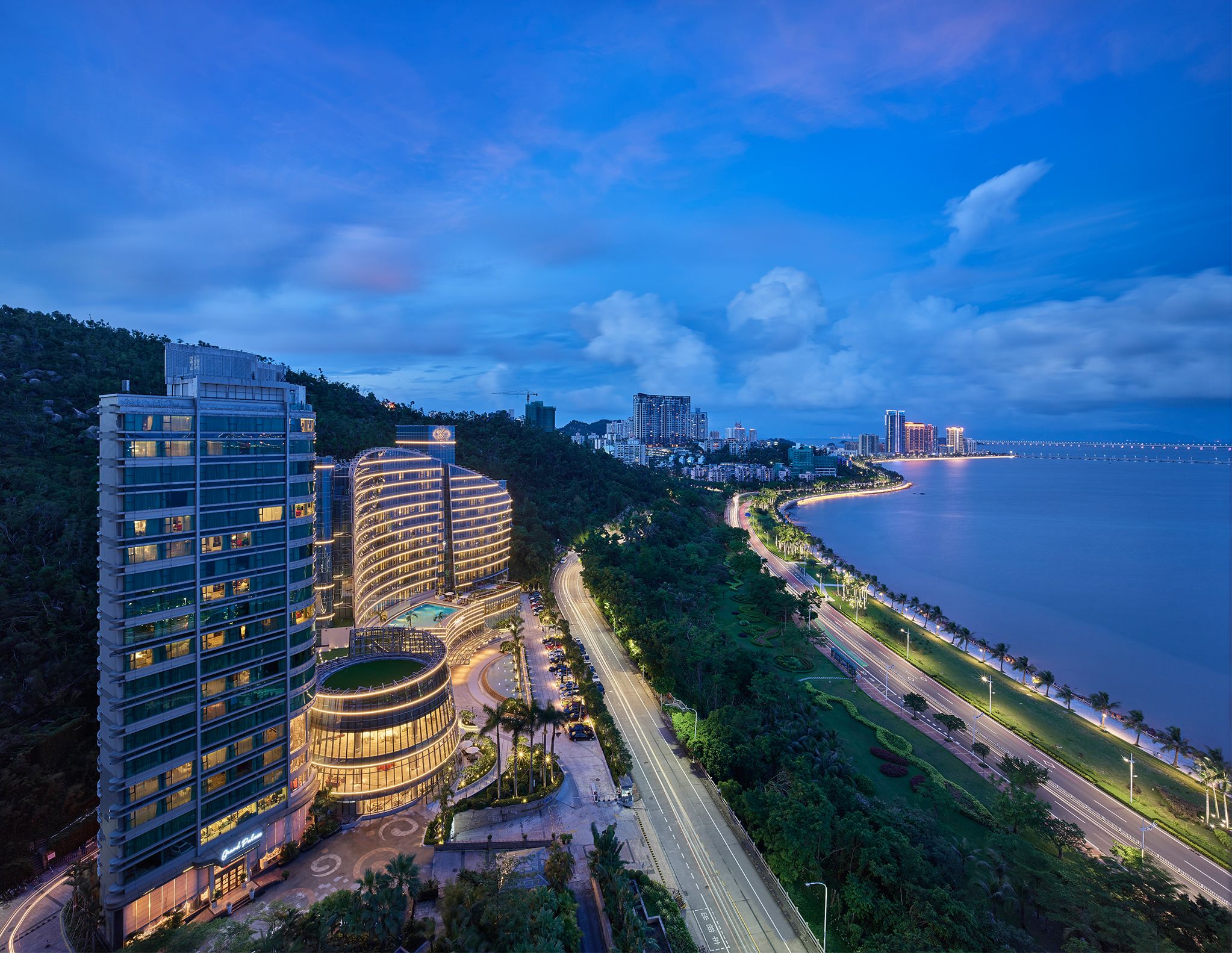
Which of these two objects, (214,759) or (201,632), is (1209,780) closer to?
(214,759)

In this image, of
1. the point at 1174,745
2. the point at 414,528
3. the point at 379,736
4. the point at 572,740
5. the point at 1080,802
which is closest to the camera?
the point at 379,736

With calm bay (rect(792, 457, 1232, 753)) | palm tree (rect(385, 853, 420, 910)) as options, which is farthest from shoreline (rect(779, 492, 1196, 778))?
palm tree (rect(385, 853, 420, 910))

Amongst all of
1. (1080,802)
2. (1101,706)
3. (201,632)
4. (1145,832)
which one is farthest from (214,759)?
(1101,706)

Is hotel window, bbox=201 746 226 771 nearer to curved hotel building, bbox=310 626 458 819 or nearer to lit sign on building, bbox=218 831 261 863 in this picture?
lit sign on building, bbox=218 831 261 863

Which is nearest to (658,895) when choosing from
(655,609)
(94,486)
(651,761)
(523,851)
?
(523,851)

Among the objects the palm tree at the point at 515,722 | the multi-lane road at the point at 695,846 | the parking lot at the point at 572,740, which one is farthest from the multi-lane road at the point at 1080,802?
the palm tree at the point at 515,722

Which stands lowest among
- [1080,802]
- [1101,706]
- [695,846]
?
[1080,802]

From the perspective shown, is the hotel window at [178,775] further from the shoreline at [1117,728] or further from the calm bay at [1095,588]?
the calm bay at [1095,588]
